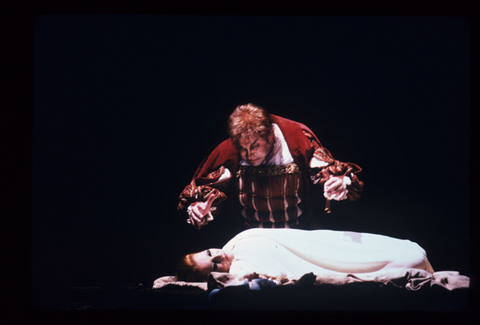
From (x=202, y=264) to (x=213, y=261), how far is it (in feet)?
0.27

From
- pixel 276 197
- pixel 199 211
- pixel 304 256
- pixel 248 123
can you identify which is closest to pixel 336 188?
Result: pixel 276 197

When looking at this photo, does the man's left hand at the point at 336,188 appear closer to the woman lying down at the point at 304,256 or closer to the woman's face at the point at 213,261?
the woman lying down at the point at 304,256

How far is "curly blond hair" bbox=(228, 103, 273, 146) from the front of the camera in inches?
122

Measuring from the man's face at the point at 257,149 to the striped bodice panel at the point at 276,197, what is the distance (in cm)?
8

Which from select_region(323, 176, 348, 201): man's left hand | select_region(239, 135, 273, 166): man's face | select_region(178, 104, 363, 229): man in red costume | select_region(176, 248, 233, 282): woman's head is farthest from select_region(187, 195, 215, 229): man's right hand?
select_region(323, 176, 348, 201): man's left hand

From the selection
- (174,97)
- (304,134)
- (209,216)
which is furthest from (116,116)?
(304,134)

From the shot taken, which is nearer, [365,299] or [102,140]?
[365,299]

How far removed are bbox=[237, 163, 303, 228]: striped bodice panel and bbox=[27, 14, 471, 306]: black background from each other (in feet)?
0.88

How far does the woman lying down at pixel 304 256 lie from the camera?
292cm

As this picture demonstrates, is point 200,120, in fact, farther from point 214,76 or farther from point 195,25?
point 195,25

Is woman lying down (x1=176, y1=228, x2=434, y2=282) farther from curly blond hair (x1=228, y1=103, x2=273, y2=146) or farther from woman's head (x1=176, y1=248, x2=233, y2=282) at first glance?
curly blond hair (x1=228, y1=103, x2=273, y2=146)

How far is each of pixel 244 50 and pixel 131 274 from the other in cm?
178

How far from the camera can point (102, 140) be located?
10.2ft

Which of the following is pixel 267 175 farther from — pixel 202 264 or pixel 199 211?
pixel 202 264
